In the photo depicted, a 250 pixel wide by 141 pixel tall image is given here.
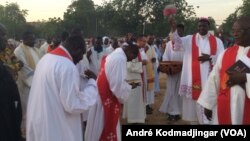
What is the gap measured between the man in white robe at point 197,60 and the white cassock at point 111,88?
2.38 metres

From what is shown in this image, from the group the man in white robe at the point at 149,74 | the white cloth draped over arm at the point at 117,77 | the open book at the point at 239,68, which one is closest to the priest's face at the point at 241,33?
the open book at the point at 239,68

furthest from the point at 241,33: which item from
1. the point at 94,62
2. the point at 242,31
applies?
the point at 94,62

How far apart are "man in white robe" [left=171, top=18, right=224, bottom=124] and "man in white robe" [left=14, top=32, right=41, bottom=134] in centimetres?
269

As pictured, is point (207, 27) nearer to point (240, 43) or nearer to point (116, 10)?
point (240, 43)

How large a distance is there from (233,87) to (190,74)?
3.38 meters

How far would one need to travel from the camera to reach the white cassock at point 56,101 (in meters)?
4.22

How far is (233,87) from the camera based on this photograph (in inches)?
183

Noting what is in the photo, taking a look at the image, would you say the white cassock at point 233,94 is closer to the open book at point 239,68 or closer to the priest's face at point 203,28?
the open book at point 239,68

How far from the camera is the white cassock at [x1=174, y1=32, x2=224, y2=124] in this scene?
25.7ft

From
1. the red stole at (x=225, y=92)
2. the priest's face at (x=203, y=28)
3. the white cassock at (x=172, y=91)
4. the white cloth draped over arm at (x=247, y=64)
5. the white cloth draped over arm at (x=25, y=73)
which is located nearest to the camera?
the white cloth draped over arm at (x=247, y=64)

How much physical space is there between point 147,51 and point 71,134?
7.54 metres

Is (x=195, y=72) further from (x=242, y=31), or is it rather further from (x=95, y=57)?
(x=95, y=57)

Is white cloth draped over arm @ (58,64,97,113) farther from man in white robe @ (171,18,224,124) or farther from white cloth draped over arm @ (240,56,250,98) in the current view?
man in white robe @ (171,18,224,124)

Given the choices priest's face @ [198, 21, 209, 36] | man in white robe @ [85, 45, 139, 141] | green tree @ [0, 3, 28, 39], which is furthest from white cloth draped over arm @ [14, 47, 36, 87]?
green tree @ [0, 3, 28, 39]
